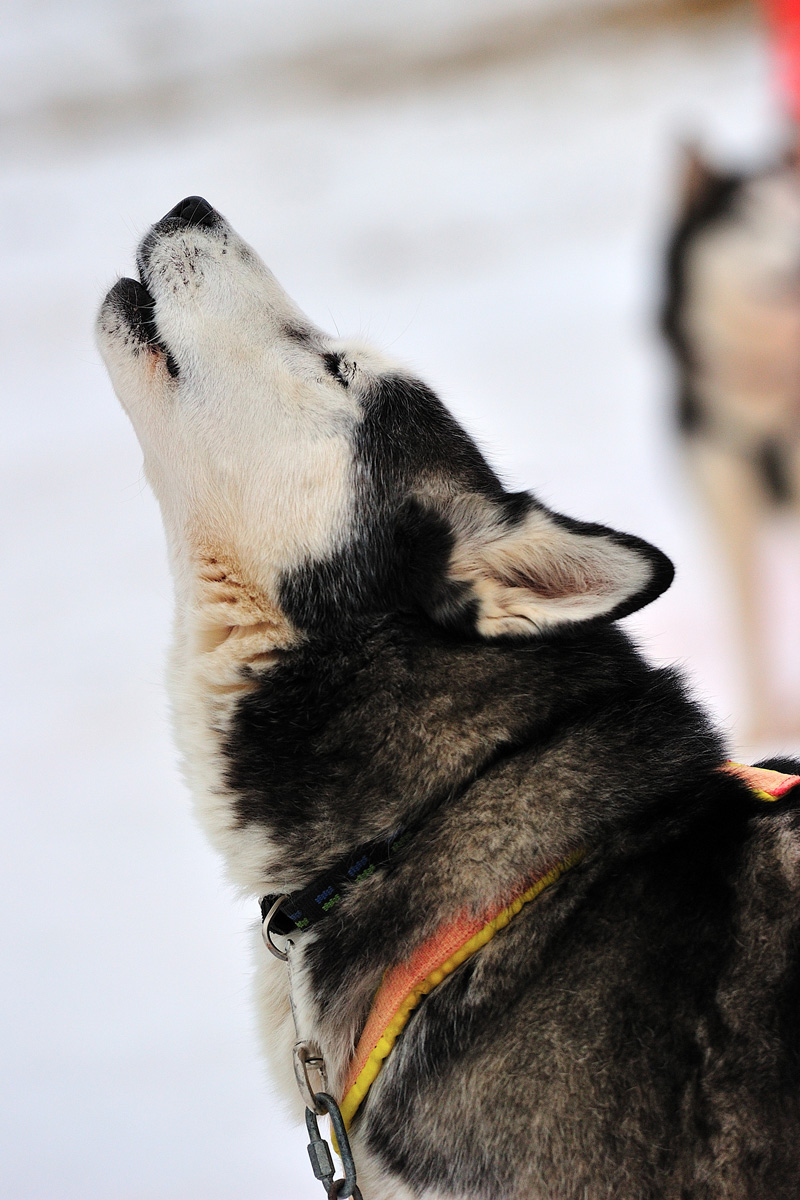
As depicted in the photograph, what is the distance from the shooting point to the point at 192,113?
802 centimetres

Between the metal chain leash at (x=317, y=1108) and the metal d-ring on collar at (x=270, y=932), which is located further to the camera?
the metal d-ring on collar at (x=270, y=932)

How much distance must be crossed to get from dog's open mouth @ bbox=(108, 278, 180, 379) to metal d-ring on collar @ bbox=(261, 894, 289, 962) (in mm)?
940

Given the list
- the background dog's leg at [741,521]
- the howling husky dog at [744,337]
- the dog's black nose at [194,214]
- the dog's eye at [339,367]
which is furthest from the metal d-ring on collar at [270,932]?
the howling husky dog at [744,337]

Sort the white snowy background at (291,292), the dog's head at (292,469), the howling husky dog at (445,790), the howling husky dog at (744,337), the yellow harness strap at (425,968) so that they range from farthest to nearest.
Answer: the howling husky dog at (744,337) < the white snowy background at (291,292) < the dog's head at (292,469) < the yellow harness strap at (425,968) < the howling husky dog at (445,790)

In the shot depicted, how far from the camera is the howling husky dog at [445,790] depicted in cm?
139

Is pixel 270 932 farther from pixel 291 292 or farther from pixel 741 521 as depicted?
pixel 291 292

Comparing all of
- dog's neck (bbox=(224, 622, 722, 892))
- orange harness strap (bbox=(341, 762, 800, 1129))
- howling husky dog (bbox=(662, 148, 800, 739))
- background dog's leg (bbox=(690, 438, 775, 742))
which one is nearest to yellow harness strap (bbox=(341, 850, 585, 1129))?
orange harness strap (bbox=(341, 762, 800, 1129))

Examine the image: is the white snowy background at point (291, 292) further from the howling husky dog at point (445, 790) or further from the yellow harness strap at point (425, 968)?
the yellow harness strap at point (425, 968)

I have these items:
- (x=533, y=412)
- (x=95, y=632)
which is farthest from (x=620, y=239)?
(x=95, y=632)

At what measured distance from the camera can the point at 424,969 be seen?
155 centimetres

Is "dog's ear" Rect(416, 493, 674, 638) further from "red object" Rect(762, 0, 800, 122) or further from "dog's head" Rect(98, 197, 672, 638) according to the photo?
"red object" Rect(762, 0, 800, 122)

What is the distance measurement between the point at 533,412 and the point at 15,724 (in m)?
3.41

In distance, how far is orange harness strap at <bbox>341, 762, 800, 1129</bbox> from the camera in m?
1.54

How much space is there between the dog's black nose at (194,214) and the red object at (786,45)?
578cm
